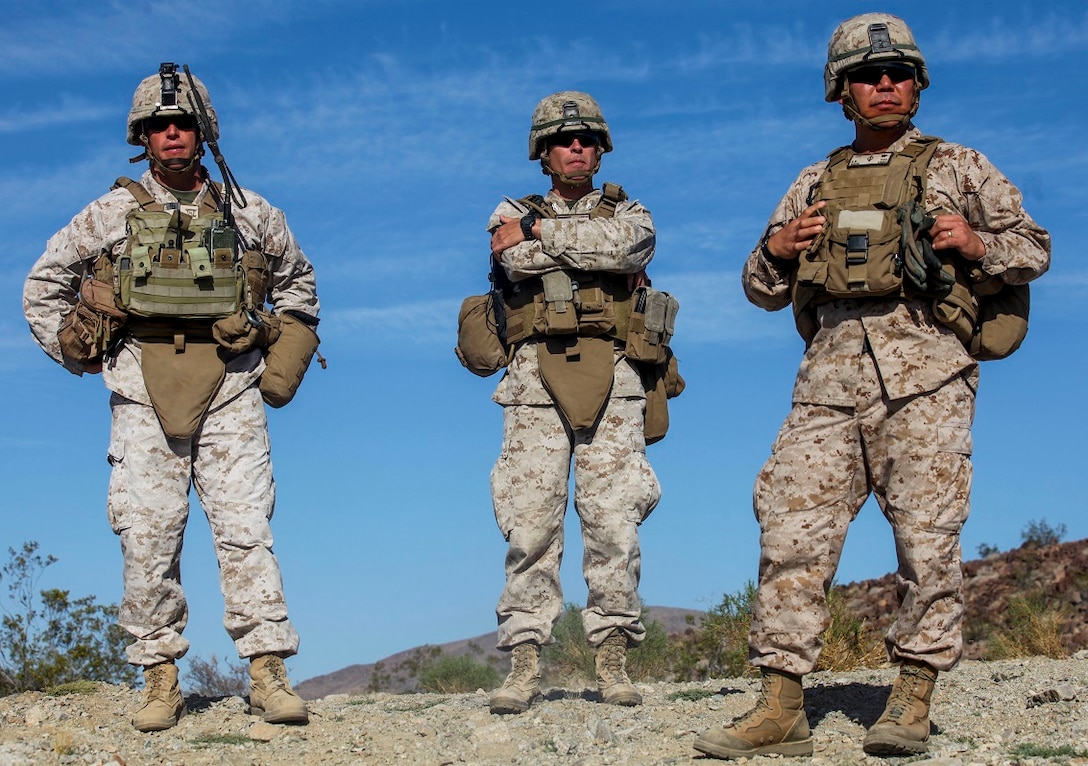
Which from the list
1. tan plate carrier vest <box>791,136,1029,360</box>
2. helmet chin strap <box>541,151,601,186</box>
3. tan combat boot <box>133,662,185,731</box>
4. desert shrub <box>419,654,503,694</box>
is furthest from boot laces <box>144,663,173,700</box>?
desert shrub <box>419,654,503,694</box>

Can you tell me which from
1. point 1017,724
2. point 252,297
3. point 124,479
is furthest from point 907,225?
point 124,479

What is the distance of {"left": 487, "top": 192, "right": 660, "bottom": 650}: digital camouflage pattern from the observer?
7.34 meters

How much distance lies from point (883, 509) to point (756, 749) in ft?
3.78

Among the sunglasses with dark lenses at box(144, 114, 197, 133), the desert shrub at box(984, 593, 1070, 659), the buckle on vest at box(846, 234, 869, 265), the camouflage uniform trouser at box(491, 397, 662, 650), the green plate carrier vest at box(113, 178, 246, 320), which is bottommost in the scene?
the desert shrub at box(984, 593, 1070, 659)

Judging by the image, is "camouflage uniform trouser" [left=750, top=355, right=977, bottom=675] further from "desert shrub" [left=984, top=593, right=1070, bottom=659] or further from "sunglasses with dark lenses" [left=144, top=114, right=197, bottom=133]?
"desert shrub" [left=984, top=593, right=1070, bottom=659]

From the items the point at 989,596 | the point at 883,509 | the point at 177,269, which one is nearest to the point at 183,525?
the point at 177,269

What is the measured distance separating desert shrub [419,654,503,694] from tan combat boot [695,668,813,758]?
22.5ft

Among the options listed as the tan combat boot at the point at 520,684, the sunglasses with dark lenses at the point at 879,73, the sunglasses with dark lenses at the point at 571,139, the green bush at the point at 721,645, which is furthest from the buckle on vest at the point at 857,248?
the green bush at the point at 721,645

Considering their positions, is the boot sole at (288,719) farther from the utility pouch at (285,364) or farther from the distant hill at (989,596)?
the distant hill at (989,596)

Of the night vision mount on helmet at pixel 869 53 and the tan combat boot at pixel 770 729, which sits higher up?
the night vision mount on helmet at pixel 869 53

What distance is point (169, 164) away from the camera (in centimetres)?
746

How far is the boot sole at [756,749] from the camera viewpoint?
5.67 meters

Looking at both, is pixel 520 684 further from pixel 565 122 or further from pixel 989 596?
pixel 989 596

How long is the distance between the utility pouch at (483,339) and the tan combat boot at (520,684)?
1.51 m
